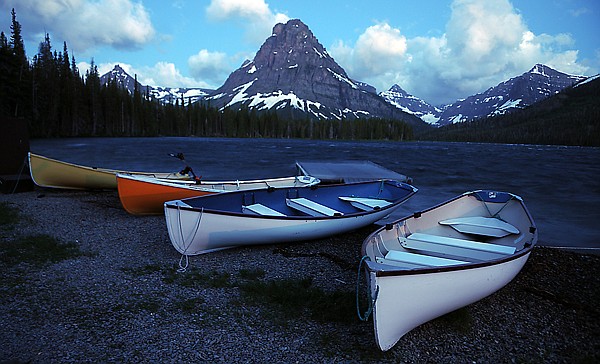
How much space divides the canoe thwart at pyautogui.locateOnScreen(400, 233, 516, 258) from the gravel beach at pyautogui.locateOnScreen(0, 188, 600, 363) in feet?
2.72

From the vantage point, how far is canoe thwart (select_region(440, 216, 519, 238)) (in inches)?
325

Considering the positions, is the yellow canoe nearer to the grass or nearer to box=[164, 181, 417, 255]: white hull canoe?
box=[164, 181, 417, 255]: white hull canoe

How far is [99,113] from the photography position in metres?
84.4

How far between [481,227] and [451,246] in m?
1.75

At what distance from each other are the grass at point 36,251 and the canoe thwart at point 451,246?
6791mm

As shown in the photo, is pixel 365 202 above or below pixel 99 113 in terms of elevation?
below

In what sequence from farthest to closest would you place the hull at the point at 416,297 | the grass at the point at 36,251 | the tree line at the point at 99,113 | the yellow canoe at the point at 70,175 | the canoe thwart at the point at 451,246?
the tree line at the point at 99,113
the yellow canoe at the point at 70,175
the grass at the point at 36,251
the canoe thwart at the point at 451,246
the hull at the point at 416,297

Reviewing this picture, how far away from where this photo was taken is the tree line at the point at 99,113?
59938mm

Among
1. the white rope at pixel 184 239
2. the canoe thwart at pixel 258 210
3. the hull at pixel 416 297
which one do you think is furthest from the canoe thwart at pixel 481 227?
the white rope at pixel 184 239

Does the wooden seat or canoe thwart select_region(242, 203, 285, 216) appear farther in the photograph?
the wooden seat

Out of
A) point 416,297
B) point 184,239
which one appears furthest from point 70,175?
point 416,297

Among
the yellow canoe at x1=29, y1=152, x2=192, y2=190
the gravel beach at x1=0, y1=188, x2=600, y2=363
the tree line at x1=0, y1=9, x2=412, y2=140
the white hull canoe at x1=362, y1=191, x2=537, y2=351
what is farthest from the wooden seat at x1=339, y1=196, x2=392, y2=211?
the tree line at x1=0, y1=9, x2=412, y2=140

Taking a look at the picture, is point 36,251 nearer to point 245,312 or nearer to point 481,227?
point 245,312

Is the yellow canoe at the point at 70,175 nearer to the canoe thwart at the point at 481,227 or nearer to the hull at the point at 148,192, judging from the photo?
the hull at the point at 148,192
